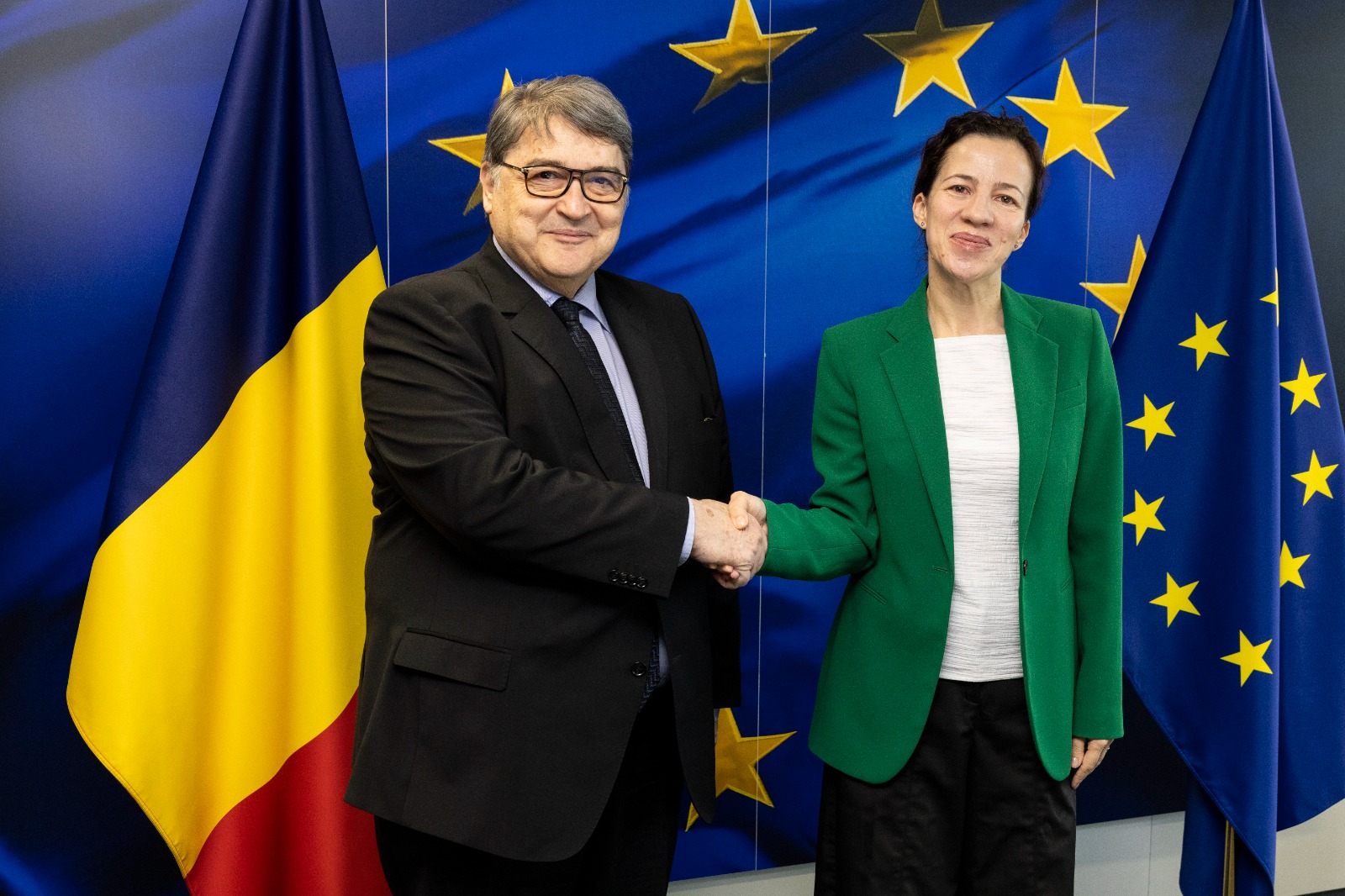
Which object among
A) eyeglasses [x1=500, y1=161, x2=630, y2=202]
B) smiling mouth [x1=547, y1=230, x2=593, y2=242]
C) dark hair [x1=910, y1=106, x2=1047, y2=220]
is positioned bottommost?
smiling mouth [x1=547, y1=230, x2=593, y2=242]

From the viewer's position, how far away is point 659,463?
1.61 meters

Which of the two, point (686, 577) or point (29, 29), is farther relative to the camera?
point (29, 29)

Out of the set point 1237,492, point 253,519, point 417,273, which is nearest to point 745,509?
point 253,519

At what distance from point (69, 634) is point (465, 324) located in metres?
1.34

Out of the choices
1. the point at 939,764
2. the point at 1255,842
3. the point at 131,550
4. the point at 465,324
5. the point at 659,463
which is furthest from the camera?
the point at 1255,842

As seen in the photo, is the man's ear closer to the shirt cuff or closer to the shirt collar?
the shirt collar

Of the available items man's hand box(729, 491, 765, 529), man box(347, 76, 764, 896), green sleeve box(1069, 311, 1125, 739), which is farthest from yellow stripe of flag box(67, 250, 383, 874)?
green sleeve box(1069, 311, 1125, 739)

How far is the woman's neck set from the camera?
5.90 ft

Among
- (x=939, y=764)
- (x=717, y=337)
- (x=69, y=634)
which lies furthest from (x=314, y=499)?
(x=939, y=764)

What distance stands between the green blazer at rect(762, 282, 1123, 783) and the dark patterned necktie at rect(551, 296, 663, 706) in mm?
287

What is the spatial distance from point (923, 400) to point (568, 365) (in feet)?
1.97

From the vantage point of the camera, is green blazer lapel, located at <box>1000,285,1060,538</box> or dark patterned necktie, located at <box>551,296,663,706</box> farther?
green blazer lapel, located at <box>1000,285,1060,538</box>

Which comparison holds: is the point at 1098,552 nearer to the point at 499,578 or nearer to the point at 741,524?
the point at 741,524

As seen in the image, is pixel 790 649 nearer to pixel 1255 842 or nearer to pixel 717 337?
pixel 717 337
